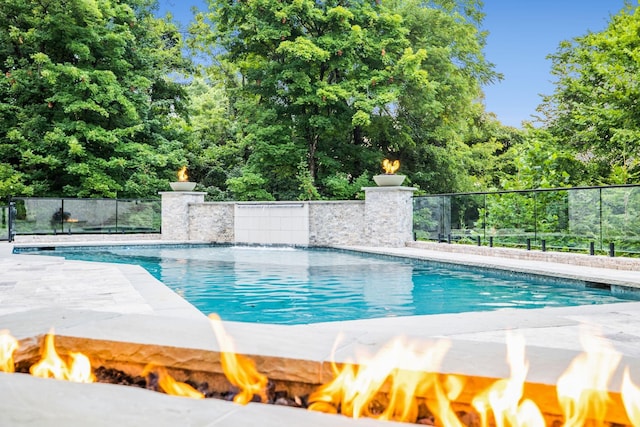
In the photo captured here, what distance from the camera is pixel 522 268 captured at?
9.73 m

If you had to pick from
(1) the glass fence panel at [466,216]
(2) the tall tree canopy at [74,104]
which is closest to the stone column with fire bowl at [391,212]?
(1) the glass fence panel at [466,216]

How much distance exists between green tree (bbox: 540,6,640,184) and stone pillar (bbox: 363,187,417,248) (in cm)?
549

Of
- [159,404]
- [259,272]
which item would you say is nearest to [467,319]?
[159,404]

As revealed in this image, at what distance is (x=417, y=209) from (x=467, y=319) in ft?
35.1

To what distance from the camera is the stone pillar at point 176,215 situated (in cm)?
1923

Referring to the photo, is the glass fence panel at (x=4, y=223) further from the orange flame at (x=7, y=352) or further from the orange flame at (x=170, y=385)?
the orange flame at (x=170, y=385)

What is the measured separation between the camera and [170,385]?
2.74 metres

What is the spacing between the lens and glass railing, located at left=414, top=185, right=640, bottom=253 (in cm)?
1018

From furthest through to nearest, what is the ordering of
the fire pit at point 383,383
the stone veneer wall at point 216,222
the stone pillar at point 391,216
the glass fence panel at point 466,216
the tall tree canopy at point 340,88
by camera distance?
the tall tree canopy at point 340,88
the stone veneer wall at point 216,222
the stone pillar at point 391,216
the glass fence panel at point 466,216
the fire pit at point 383,383

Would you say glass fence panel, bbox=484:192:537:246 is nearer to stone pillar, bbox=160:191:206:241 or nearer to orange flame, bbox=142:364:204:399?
stone pillar, bbox=160:191:206:241

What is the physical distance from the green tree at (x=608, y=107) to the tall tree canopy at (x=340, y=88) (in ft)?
15.7

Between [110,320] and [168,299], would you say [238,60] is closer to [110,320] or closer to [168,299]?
[168,299]

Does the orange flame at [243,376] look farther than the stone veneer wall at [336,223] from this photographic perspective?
No

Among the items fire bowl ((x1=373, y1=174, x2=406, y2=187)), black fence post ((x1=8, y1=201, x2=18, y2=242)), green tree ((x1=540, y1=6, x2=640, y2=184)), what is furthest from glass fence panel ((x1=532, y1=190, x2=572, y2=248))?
black fence post ((x1=8, y1=201, x2=18, y2=242))
